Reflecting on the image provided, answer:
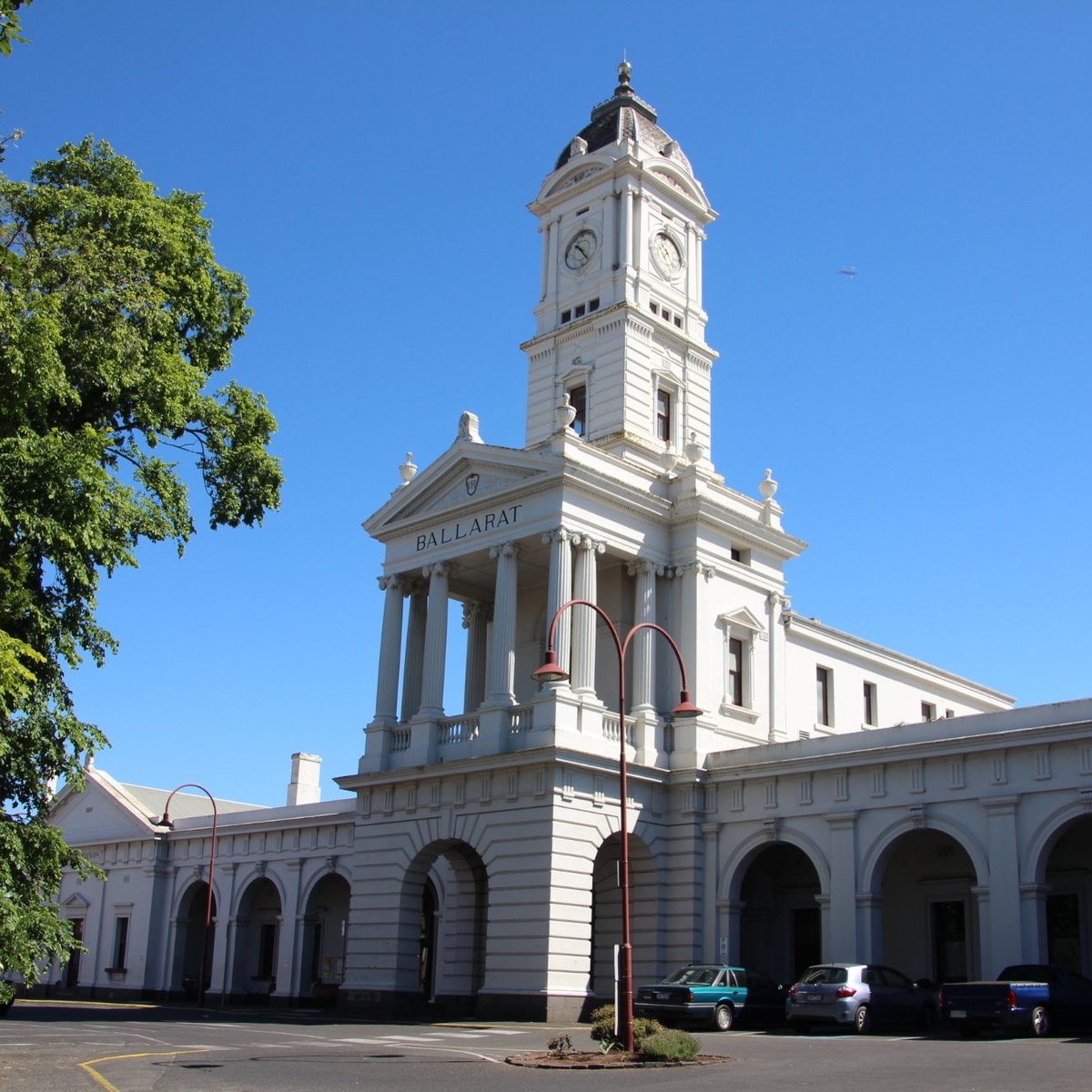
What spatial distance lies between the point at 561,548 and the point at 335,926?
20539 millimetres

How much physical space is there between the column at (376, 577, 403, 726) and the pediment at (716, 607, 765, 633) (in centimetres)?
983

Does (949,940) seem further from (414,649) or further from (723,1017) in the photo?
(414,649)

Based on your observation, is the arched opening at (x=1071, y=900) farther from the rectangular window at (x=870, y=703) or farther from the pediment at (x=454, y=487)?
the rectangular window at (x=870, y=703)

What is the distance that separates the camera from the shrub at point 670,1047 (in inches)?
799

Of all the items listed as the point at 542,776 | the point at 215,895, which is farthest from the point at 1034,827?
the point at 215,895

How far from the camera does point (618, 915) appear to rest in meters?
38.0

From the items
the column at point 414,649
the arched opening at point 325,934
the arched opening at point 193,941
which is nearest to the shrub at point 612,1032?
the column at point 414,649

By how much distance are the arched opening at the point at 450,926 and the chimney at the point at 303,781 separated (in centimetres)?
2130

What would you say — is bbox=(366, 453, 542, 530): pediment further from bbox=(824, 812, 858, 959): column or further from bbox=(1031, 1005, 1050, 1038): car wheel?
bbox=(1031, 1005, 1050, 1038): car wheel

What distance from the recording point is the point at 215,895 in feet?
170

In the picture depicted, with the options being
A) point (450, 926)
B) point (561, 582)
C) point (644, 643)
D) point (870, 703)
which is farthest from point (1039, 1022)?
point (870, 703)

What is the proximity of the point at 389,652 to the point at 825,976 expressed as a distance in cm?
1773

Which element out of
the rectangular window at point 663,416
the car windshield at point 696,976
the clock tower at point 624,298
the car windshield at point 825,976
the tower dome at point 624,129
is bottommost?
the car windshield at point 696,976

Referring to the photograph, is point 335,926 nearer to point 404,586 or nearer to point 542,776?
point 404,586
